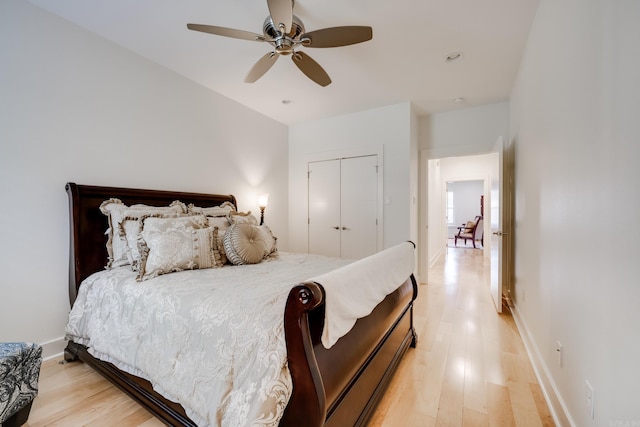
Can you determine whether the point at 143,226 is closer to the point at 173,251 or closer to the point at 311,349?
the point at 173,251

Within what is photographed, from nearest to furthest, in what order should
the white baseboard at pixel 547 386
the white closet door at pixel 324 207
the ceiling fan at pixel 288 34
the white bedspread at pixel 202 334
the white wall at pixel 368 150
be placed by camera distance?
the white bedspread at pixel 202 334
the white baseboard at pixel 547 386
the ceiling fan at pixel 288 34
the white wall at pixel 368 150
the white closet door at pixel 324 207

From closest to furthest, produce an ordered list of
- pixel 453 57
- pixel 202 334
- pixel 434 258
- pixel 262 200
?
1. pixel 202 334
2. pixel 453 57
3. pixel 262 200
4. pixel 434 258

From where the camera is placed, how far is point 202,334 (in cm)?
121

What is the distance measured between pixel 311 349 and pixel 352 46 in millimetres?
2548

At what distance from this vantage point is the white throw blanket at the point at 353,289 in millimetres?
1038

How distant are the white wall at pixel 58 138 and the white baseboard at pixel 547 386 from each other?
11.4ft

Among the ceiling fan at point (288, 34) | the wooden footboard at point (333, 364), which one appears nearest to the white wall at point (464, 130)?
the ceiling fan at point (288, 34)

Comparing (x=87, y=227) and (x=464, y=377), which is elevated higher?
(x=87, y=227)

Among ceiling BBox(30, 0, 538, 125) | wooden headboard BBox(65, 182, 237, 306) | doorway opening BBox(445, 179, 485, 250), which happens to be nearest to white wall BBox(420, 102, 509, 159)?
ceiling BBox(30, 0, 538, 125)

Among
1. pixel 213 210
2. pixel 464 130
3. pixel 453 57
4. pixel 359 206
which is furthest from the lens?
pixel 359 206

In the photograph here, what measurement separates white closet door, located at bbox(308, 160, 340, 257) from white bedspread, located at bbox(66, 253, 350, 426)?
2390mm

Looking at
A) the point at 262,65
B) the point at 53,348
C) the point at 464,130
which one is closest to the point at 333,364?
the point at 262,65

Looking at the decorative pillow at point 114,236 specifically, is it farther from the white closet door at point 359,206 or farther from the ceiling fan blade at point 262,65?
the white closet door at point 359,206

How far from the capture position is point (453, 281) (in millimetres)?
4309
